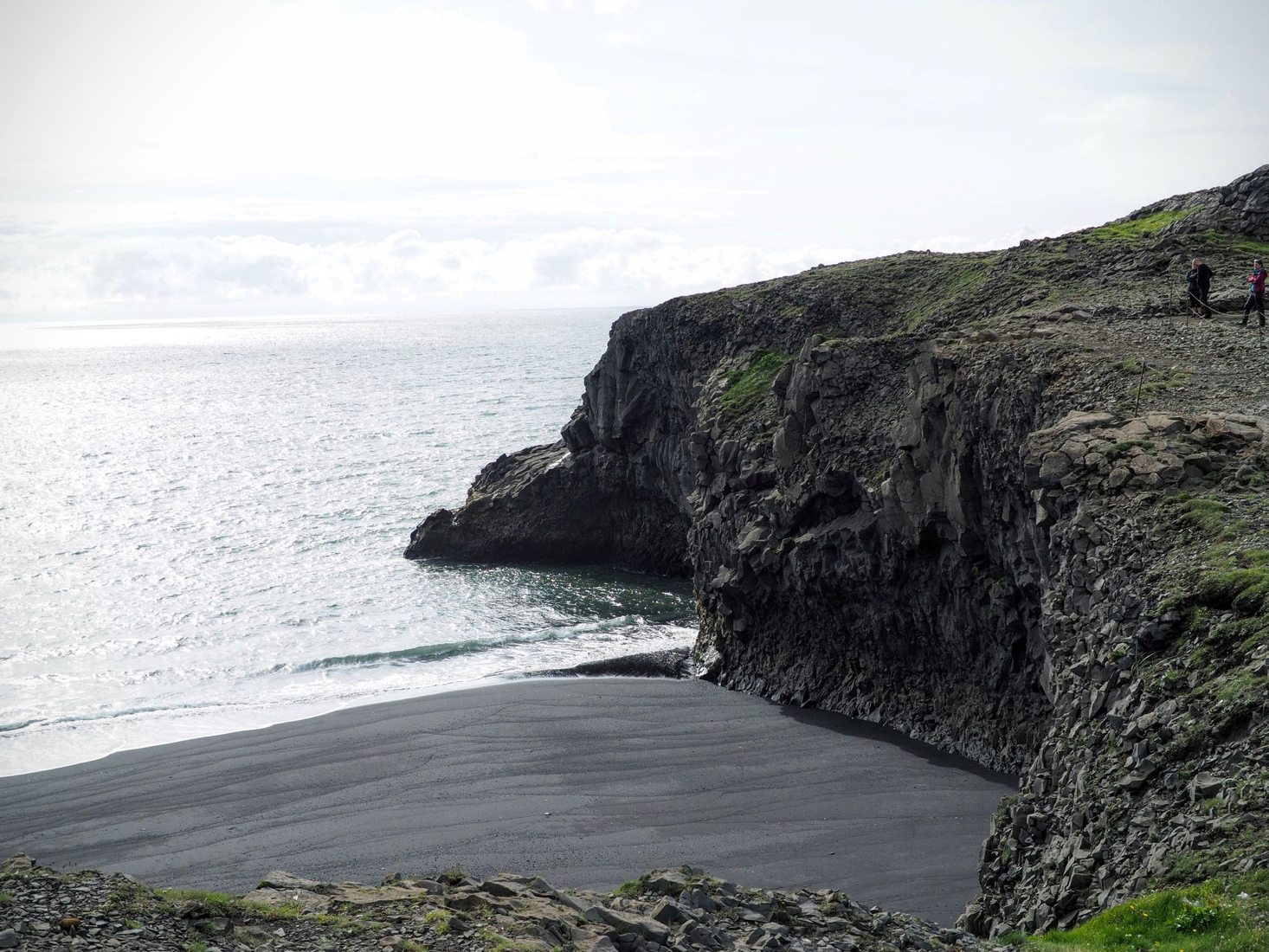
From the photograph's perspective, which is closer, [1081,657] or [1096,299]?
[1081,657]

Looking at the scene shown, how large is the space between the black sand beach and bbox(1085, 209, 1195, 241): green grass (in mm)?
24168

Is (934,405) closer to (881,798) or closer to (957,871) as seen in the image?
(881,798)

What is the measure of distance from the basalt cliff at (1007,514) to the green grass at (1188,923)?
51 cm

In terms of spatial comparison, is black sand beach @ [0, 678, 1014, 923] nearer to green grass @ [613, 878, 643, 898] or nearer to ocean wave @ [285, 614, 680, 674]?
ocean wave @ [285, 614, 680, 674]

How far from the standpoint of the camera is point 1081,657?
63.9 feet

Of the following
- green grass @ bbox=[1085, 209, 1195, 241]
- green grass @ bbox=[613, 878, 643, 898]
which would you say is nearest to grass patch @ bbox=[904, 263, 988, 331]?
green grass @ bbox=[1085, 209, 1195, 241]

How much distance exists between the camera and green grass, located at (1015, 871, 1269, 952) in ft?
38.5

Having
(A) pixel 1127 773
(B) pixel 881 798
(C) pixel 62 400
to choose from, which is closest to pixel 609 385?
(B) pixel 881 798

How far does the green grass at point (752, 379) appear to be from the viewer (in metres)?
42.1

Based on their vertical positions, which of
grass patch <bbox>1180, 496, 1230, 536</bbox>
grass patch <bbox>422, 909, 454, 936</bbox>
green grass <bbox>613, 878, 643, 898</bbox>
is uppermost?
grass patch <bbox>1180, 496, 1230, 536</bbox>

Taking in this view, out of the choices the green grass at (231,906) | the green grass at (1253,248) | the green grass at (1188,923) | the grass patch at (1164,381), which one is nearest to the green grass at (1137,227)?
the green grass at (1253,248)

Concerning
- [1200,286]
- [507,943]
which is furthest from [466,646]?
[507,943]

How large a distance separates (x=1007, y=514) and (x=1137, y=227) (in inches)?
959

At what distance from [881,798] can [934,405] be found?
11.0 meters
